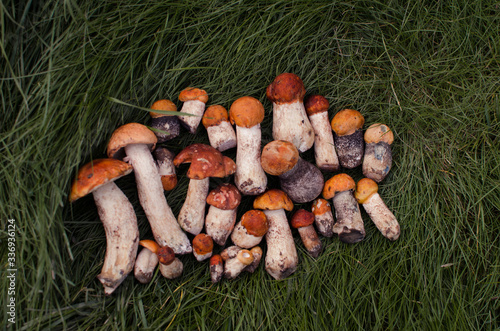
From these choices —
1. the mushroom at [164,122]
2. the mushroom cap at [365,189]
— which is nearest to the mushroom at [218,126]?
the mushroom at [164,122]

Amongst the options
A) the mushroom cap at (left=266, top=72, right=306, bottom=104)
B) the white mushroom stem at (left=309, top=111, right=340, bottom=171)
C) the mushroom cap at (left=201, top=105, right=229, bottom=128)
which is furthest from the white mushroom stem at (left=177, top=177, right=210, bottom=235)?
the white mushroom stem at (left=309, top=111, right=340, bottom=171)

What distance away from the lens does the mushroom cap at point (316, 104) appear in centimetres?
331

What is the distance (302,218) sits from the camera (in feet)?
10.4

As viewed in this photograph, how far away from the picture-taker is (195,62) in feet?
10.6

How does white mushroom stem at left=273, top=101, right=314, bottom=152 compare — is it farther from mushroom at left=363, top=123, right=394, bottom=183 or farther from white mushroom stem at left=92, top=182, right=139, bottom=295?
white mushroom stem at left=92, top=182, right=139, bottom=295

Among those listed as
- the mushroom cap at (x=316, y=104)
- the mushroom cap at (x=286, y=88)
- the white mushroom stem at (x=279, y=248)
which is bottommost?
the white mushroom stem at (x=279, y=248)

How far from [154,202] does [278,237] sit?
1.29m

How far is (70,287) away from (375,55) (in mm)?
3908

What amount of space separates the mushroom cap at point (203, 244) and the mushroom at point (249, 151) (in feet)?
1.91

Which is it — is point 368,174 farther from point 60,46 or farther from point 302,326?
point 60,46

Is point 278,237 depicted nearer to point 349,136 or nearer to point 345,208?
point 345,208

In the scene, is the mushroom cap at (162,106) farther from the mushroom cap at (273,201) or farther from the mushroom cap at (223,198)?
the mushroom cap at (273,201)

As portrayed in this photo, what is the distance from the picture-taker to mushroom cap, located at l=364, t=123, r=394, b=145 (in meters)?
3.28

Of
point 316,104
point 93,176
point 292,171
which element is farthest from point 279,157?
point 93,176
